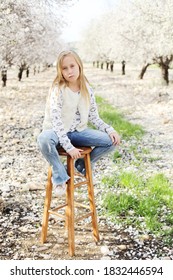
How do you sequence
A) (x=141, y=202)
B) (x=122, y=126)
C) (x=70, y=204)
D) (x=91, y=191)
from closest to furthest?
(x=70, y=204)
(x=91, y=191)
(x=141, y=202)
(x=122, y=126)

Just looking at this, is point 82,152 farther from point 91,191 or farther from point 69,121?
point 91,191

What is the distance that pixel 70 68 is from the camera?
187 inches

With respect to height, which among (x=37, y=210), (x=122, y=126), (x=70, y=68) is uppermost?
(x=70, y=68)

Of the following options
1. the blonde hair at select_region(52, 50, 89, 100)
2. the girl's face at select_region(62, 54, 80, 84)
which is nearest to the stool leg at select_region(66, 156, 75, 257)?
the blonde hair at select_region(52, 50, 89, 100)

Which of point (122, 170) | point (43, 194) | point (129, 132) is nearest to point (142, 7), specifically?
point (129, 132)

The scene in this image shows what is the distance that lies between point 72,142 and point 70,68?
34.3 inches

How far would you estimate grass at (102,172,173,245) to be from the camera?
19.3ft

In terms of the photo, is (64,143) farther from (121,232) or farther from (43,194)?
(43,194)

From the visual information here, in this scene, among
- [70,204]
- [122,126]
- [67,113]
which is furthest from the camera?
[122,126]

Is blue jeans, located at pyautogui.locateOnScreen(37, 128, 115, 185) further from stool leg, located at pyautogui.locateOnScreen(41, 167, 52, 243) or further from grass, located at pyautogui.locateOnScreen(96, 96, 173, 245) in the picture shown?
grass, located at pyautogui.locateOnScreen(96, 96, 173, 245)

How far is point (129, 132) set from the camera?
13109 millimetres

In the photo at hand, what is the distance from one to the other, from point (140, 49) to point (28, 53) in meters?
8.19

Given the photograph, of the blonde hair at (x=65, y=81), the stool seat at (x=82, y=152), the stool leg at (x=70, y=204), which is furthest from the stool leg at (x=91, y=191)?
the blonde hair at (x=65, y=81)

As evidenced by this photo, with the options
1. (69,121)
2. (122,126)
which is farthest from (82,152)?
(122,126)
